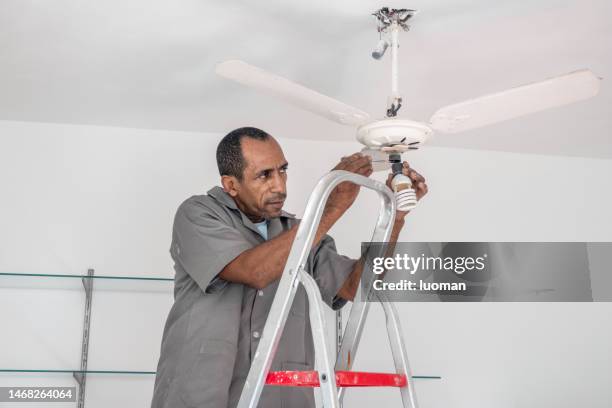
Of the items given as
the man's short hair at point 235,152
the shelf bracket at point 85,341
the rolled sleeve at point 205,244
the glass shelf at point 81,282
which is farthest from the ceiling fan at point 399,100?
the shelf bracket at point 85,341

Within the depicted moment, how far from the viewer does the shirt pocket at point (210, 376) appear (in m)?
1.45

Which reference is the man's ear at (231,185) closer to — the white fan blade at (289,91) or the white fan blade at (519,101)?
the white fan blade at (289,91)

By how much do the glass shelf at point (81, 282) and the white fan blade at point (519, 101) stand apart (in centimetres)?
122

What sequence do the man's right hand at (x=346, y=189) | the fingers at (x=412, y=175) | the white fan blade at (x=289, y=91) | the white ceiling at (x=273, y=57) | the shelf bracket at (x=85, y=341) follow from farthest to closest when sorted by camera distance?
the shelf bracket at (x=85, y=341) < the white ceiling at (x=273, y=57) < the white fan blade at (x=289, y=91) < the fingers at (x=412, y=175) < the man's right hand at (x=346, y=189)

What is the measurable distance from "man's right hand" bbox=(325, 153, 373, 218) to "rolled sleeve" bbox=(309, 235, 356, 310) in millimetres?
286

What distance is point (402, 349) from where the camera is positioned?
4.47ft

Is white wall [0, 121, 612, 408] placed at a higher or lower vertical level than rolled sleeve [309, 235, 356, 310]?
higher

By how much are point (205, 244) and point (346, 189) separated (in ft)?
1.02

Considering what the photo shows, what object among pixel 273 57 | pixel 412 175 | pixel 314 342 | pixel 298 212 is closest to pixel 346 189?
pixel 412 175

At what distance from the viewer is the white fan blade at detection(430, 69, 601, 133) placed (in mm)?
1514

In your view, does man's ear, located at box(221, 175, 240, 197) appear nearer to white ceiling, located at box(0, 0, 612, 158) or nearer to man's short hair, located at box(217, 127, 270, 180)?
man's short hair, located at box(217, 127, 270, 180)

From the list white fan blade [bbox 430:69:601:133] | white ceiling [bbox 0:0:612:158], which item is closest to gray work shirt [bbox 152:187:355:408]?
white fan blade [bbox 430:69:601:133]

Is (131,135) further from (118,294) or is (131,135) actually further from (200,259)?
(200,259)

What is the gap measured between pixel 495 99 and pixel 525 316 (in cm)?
148
